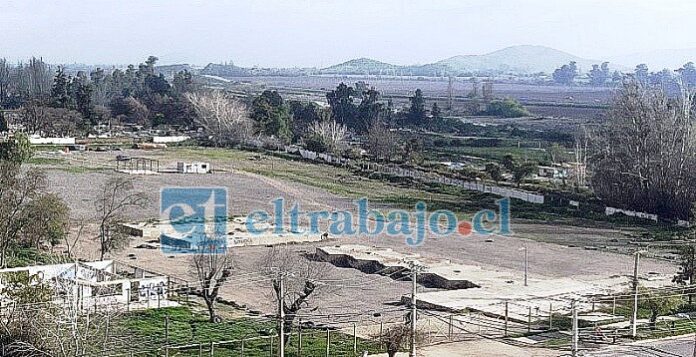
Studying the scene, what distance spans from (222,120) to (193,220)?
26742 mm

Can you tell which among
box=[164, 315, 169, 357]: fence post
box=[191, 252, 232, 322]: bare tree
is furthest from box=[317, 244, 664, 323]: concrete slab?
box=[164, 315, 169, 357]: fence post

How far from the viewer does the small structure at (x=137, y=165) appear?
37438mm

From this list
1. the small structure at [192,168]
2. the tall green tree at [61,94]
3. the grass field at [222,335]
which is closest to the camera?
the grass field at [222,335]

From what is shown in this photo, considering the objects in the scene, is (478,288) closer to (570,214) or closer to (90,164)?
(570,214)

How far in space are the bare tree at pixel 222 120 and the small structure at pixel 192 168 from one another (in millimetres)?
11713

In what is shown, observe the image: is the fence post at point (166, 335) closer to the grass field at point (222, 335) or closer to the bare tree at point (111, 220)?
the grass field at point (222, 335)

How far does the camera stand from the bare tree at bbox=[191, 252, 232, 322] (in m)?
15.8

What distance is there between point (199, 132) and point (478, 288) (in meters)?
39.2

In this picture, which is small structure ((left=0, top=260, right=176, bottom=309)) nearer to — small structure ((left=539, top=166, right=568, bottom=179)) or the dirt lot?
the dirt lot

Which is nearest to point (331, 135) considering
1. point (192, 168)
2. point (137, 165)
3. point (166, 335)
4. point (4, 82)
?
point (192, 168)

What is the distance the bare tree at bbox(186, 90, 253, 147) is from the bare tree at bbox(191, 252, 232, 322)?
1246 inches

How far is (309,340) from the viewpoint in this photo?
14.4m

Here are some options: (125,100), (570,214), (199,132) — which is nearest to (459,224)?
(570,214)

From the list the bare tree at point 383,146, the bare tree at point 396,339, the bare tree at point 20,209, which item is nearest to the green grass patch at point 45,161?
the bare tree at point 383,146
